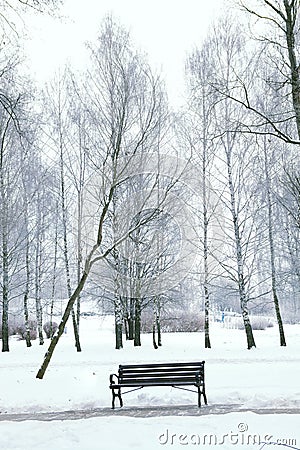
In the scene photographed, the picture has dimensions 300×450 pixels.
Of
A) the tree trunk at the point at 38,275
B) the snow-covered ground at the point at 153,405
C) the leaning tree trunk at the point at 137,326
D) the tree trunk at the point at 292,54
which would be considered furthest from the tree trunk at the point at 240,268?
the tree trunk at the point at 292,54

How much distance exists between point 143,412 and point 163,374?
2.94 feet

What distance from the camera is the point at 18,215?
791 inches

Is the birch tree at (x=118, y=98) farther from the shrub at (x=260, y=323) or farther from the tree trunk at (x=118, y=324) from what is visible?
the shrub at (x=260, y=323)

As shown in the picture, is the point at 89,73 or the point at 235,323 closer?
the point at 89,73

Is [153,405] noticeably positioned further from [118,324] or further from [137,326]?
[137,326]

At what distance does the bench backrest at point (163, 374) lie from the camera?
7.96 m

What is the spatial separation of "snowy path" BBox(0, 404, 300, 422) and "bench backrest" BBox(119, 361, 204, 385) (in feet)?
1.56

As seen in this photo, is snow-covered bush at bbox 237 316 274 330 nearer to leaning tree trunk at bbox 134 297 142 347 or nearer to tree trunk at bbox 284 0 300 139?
leaning tree trunk at bbox 134 297 142 347

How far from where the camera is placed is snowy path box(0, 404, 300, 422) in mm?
7113

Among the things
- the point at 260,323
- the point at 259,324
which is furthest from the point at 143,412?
the point at 260,323

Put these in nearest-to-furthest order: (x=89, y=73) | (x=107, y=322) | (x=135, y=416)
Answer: (x=135, y=416), (x=89, y=73), (x=107, y=322)

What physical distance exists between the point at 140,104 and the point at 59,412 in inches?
384

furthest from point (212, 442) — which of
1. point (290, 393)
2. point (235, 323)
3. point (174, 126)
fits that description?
point (235, 323)

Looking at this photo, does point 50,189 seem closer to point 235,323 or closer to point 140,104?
point 140,104
